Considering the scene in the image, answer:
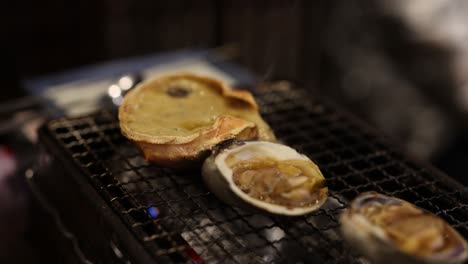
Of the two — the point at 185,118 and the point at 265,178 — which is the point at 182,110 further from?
the point at 265,178

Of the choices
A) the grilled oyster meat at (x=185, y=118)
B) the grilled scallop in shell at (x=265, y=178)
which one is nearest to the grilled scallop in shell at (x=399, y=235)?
the grilled scallop in shell at (x=265, y=178)

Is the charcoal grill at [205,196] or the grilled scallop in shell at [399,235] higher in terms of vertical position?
the grilled scallop in shell at [399,235]

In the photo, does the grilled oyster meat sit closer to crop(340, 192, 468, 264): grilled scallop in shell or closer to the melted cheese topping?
the melted cheese topping

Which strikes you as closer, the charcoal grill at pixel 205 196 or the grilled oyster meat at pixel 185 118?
the charcoal grill at pixel 205 196

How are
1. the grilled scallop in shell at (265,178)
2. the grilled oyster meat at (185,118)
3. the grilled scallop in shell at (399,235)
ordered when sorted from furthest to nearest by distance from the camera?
the grilled oyster meat at (185,118) → the grilled scallop in shell at (265,178) → the grilled scallop in shell at (399,235)

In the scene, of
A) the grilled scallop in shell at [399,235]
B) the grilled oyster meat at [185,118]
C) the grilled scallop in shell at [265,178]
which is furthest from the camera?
the grilled oyster meat at [185,118]

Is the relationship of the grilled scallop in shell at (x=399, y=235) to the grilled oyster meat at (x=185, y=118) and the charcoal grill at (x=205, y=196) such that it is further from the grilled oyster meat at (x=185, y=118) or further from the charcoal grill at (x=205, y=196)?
Result: the grilled oyster meat at (x=185, y=118)

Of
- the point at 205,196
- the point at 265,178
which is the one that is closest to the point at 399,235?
the point at 265,178
